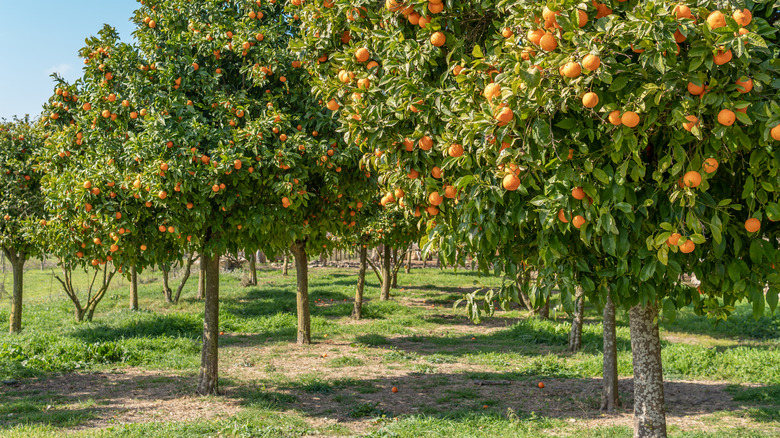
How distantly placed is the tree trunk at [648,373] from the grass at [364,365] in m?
2.17

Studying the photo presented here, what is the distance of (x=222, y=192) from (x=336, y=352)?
21.4 feet

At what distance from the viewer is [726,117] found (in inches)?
94.7

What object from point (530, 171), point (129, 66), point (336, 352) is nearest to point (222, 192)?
point (129, 66)

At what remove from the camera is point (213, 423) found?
22.2 feet

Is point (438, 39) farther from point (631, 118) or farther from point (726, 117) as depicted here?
point (726, 117)

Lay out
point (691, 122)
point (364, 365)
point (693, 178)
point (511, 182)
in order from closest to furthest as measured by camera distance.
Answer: point (691, 122)
point (693, 178)
point (511, 182)
point (364, 365)

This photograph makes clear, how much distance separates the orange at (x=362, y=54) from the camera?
400cm

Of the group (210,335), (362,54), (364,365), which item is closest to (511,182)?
(362,54)

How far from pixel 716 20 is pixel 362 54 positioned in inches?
93.8

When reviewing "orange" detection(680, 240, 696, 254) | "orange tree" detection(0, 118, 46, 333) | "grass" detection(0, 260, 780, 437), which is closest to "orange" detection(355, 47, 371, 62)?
"orange" detection(680, 240, 696, 254)

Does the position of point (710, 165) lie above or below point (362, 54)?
below

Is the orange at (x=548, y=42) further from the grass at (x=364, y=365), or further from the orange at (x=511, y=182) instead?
the grass at (x=364, y=365)

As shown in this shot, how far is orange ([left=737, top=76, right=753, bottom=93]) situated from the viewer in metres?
2.38

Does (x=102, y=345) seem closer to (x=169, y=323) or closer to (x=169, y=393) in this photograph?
(x=169, y=323)
